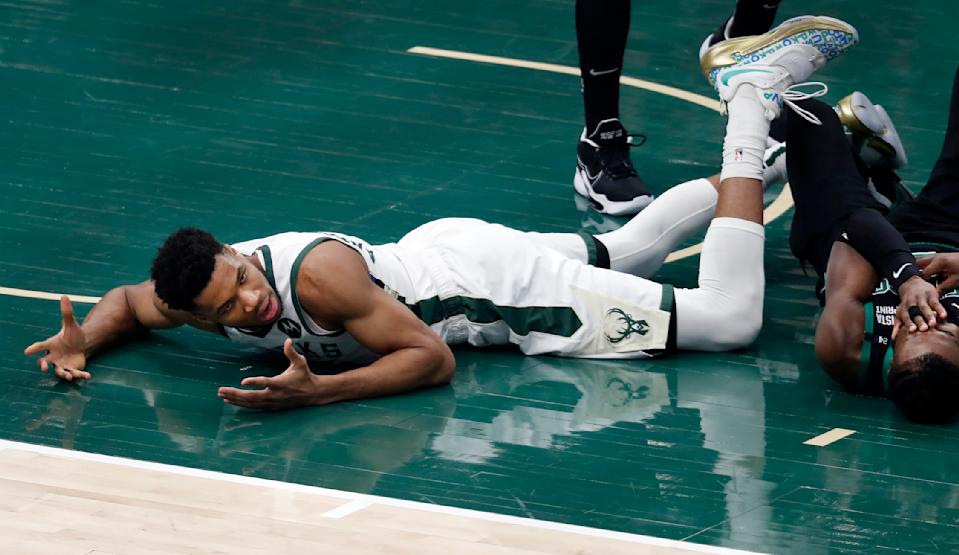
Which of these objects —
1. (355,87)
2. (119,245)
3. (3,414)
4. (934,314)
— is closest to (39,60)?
(355,87)

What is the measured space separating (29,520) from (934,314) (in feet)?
9.45

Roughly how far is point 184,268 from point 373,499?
38.9 inches

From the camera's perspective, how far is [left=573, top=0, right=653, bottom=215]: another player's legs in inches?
283

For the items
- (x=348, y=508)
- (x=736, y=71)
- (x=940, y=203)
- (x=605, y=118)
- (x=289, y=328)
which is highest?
(x=736, y=71)

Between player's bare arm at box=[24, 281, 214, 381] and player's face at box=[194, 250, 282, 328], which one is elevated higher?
player's face at box=[194, 250, 282, 328]

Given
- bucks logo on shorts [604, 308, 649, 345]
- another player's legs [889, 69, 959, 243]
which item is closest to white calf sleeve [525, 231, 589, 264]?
bucks logo on shorts [604, 308, 649, 345]

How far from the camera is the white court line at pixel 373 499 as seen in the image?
4.48m

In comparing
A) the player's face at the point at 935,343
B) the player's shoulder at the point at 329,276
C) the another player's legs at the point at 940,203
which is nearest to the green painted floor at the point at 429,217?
the player's face at the point at 935,343

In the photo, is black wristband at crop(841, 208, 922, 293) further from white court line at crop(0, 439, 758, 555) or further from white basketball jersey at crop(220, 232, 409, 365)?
white basketball jersey at crop(220, 232, 409, 365)

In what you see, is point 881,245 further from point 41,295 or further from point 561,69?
point 561,69

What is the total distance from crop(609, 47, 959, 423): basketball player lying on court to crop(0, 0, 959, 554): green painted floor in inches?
7.4

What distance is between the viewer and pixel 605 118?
7293mm

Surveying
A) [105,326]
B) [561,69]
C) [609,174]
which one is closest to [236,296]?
[105,326]

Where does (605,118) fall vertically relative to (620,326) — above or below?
above
